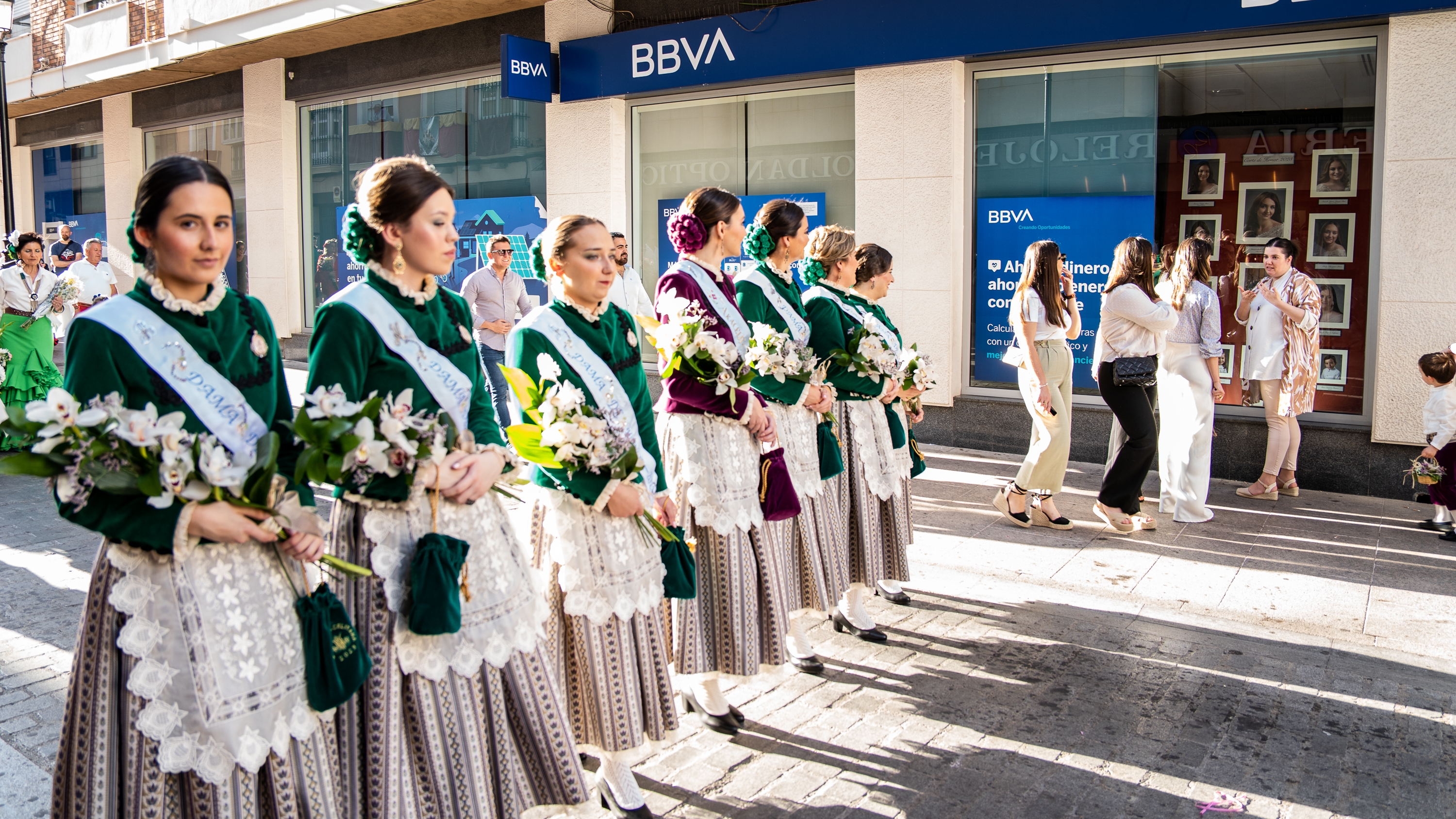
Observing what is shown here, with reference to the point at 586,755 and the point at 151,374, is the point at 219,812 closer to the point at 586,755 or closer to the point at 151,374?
the point at 151,374

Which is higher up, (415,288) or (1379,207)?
(1379,207)

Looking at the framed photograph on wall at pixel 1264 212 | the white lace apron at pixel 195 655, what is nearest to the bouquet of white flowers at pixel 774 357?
the white lace apron at pixel 195 655

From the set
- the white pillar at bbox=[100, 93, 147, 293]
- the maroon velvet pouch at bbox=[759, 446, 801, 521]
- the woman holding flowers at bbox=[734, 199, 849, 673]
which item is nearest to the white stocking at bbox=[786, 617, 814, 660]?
the woman holding flowers at bbox=[734, 199, 849, 673]

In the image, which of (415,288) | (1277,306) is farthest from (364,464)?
(1277,306)

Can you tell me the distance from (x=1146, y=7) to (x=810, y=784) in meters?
7.38

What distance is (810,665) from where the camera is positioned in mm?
4922

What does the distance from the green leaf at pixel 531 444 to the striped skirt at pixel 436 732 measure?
62 cm

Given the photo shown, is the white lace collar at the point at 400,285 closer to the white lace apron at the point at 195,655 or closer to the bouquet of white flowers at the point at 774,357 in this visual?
the white lace apron at the point at 195,655

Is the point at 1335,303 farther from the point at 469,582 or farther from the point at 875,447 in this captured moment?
the point at 469,582

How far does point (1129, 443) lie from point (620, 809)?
16.1ft

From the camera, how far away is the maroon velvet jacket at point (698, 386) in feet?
13.9

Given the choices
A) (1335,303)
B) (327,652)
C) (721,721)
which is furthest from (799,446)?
(1335,303)

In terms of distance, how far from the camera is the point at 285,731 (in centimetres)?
254

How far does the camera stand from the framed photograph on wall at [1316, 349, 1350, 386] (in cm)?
867
